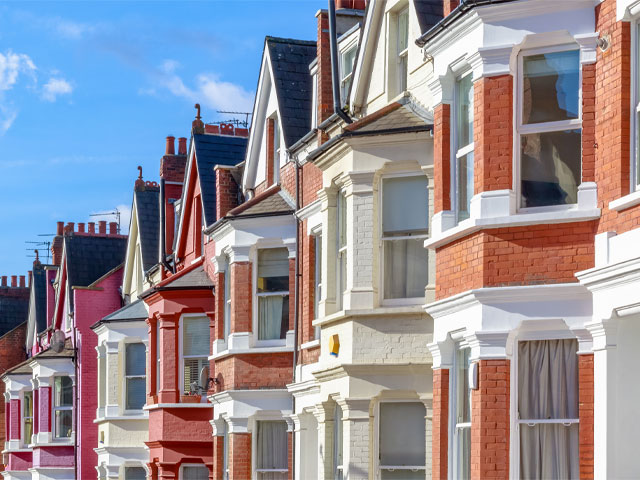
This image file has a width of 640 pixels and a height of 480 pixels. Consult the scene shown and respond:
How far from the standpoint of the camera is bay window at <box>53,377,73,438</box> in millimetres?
40312

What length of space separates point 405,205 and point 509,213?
4.18 meters

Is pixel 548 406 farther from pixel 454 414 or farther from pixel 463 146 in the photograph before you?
A: pixel 463 146

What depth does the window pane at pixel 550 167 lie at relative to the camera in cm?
1422

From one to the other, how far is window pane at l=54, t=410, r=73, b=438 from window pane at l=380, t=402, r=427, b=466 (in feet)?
76.5

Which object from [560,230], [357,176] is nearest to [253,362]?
[357,176]

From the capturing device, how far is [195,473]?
96.1ft

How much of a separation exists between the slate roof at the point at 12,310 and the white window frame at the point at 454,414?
40.9m

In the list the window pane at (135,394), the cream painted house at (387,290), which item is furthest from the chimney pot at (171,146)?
the cream painted house at (387,290)

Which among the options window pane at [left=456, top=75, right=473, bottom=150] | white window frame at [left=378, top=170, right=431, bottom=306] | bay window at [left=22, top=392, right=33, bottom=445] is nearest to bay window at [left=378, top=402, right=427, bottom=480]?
white window frame at [left=378, top=170, right=431, bottom=306]

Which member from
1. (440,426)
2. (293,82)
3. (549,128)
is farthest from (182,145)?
(549,128)

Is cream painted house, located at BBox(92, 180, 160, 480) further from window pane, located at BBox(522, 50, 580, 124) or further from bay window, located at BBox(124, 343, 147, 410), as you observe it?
window pane, located at BBox(522, 50, 580, 124)

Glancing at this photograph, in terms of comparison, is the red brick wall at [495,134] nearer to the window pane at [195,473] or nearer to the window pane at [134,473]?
the window pane at [195,473]

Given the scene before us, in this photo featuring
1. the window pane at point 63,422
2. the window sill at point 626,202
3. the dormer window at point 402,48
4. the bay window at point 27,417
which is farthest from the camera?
the bay window at point 27,417

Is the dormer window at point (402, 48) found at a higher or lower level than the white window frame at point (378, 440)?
higher
